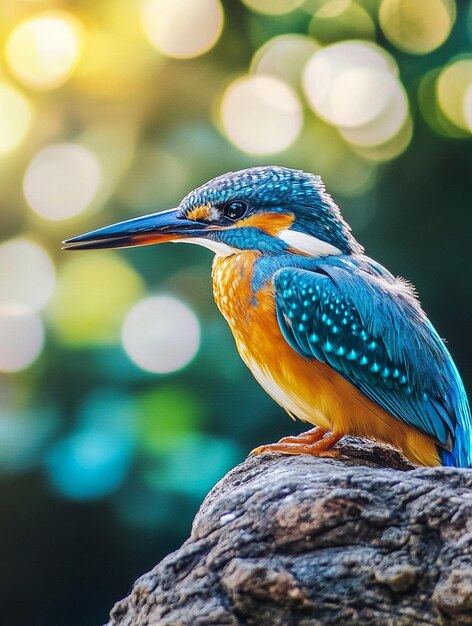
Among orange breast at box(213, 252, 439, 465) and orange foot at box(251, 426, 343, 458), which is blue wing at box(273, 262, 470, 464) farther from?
orange foot at box(251, 426, 343, 458)

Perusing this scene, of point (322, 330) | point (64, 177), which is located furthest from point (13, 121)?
point (322, 330)

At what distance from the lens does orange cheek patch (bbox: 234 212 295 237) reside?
2.35 meters

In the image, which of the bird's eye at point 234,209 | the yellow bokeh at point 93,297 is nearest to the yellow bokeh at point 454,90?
the yellow bokeh at point 93,297

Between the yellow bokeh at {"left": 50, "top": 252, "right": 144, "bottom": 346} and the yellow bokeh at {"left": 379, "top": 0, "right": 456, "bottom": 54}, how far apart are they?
5.02 feet

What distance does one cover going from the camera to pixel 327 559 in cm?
153

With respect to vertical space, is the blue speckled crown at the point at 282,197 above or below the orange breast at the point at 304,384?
above

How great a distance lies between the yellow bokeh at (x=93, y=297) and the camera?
3654 mm

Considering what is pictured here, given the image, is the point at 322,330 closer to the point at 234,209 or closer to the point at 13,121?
the point at 234,209

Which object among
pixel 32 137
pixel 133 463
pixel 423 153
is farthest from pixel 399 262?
pixel 32 137

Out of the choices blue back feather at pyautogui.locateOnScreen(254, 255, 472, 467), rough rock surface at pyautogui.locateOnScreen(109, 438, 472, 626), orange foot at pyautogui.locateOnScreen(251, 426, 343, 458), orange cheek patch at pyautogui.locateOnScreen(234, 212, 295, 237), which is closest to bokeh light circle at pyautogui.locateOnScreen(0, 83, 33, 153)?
orange cheek patch at pyautogui.locateOnScreen(234, 212, 295, 237)

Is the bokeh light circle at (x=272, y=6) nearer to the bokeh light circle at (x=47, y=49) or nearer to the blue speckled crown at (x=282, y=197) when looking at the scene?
the bokeh light circle at (x=47, y=49)

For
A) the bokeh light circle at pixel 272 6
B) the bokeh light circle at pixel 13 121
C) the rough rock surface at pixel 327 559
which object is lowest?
the rough rock surface at pixel 327 559

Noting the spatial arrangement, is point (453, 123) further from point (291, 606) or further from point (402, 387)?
point (291, 606)

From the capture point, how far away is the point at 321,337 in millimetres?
2164
